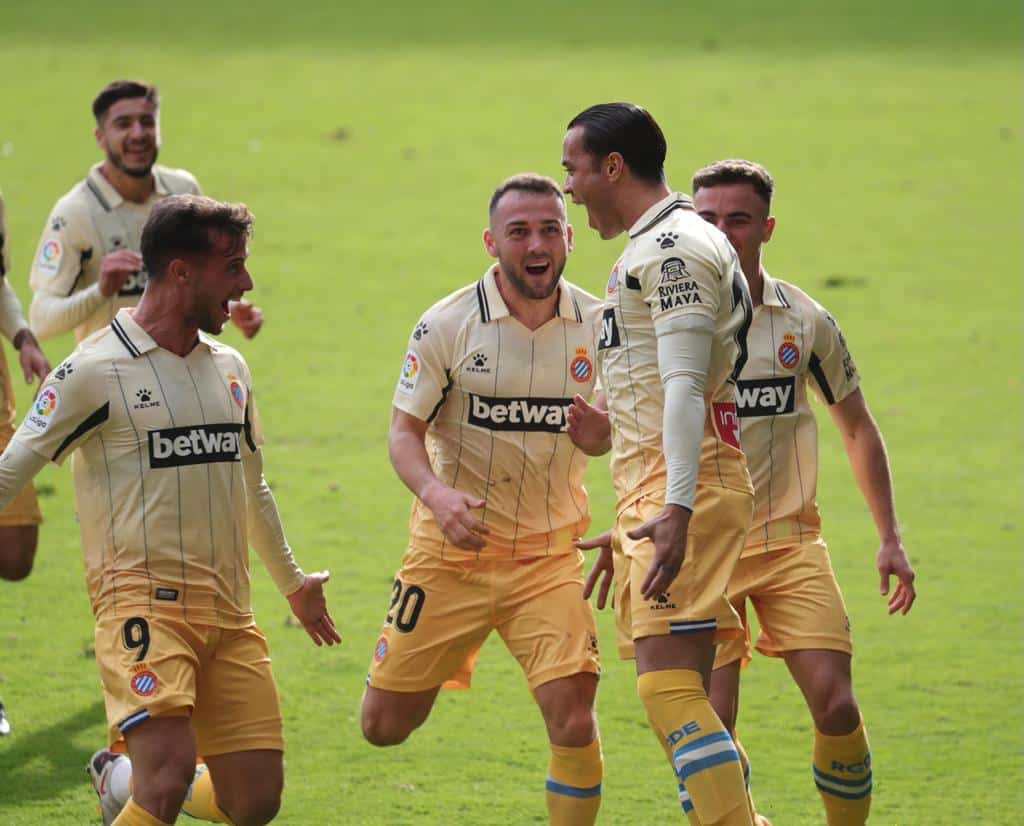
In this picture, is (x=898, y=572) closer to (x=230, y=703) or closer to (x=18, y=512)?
(x=230, y=703)

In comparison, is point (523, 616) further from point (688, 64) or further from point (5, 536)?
Answer: point (688, 64)

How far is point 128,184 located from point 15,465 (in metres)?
3.19

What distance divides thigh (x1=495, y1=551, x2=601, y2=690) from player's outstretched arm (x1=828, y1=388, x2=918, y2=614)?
1020 mm

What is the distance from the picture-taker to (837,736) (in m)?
5.50

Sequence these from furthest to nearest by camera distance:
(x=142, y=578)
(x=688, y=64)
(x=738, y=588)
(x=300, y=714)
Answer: (x=688, y=64), (x=300, y=714), (x=738, y=588), (x=142, y=578)

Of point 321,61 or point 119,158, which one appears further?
point 321,61

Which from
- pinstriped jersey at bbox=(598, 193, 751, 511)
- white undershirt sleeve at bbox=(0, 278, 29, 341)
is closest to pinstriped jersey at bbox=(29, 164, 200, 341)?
white undershirt sleeve at bbox=(0, 278, 29, 341)

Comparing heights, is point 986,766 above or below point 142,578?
below

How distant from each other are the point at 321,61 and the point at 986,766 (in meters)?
16.8

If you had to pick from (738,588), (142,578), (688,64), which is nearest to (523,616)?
(738,588)

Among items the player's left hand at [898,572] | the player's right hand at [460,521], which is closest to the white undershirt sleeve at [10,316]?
the player's right hand at [460,521]

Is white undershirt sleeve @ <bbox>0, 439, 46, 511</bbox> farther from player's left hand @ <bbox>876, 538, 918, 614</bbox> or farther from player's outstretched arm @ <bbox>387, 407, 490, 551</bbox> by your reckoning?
player's left hand @ <bbox>876, 538, 918, 614</bbox>

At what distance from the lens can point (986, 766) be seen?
6.71 metres

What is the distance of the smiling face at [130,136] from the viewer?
7730 mm
